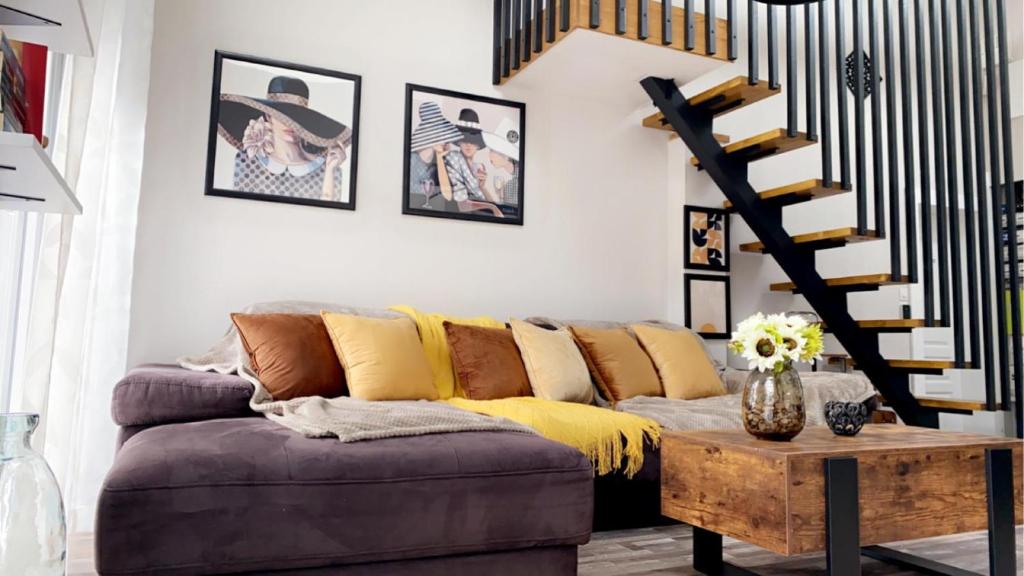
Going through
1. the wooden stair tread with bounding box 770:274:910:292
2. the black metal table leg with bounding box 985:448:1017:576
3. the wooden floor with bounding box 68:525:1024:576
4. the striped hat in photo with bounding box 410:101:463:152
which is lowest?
the wooden floor with bounding box 68:525:1024:576

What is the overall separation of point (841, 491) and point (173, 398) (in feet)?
6.52

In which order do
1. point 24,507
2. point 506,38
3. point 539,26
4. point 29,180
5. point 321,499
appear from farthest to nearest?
point 506,38 < point 539,26 < point 321,499 < point 29,180 < point 24,507

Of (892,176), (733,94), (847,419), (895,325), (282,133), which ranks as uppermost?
(733,94)

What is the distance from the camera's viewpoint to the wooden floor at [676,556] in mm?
2436

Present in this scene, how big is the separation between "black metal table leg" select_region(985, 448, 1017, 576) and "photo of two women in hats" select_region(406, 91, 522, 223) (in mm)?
2539

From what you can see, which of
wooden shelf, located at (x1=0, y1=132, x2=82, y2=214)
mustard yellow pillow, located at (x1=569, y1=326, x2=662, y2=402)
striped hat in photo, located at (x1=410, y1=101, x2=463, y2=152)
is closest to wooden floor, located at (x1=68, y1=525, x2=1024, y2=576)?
mustard yellow pillow, located at (x1=569, y1=326, x2=662, y2=402)

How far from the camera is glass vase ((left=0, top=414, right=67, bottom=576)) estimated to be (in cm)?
89

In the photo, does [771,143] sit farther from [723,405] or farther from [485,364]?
[485,364]

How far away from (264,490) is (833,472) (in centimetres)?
141

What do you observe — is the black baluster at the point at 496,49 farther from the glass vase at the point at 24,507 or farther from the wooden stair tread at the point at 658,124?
the glass vase at the point at 24,507

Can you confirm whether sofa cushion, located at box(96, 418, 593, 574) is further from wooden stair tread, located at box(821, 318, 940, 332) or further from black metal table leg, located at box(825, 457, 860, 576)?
wooden stair tread, located at box(821, 318, 940, 332)

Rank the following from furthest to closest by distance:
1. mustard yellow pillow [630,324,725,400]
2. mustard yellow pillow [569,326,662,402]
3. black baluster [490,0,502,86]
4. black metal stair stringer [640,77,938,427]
A: black baluster [490,0,502,86]
black metal stair stringer [640,77,938,427]
mustard yellow pillow [630,324,725,400]
mustard yellow pillow [569,326,662,402]

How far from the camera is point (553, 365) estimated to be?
3.35m

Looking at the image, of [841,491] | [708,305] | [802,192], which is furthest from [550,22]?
[841,491]
